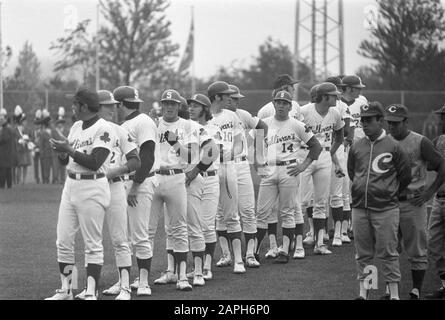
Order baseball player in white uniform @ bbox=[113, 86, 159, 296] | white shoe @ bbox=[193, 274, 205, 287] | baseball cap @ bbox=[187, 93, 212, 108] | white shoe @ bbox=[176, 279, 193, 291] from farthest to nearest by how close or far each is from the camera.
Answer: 1. baseball cap @ bbox=[187, 93, 212, 108]
2. white shoe @ bbox=[193, 274, 205, 287]
3. white shoe @ bbox=[176, 279, 193, 291]
4. baseball player in white uniform @ bbox=[113, 86, 159, 296]

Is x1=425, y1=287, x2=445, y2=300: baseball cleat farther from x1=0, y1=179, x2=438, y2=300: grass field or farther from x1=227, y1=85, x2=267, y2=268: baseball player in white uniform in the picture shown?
x1=227, y1=85, x2=267, y2=268: baseball player in white uniform

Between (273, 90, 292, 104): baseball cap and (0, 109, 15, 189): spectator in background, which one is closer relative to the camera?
(273, 90, 292, 104): baseball cap

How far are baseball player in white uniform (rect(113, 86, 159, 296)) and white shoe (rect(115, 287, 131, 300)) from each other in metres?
0.38

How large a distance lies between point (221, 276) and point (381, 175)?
3.00m

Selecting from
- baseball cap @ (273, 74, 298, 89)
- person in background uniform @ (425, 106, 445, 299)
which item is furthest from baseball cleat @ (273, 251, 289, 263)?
person in background uniform @ (425, 106, 445, 299)

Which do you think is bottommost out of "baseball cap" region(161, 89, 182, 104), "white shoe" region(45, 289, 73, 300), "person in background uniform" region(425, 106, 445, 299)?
"white shoe" region(45, 289, 73, 300)

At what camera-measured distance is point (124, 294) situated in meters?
9.38

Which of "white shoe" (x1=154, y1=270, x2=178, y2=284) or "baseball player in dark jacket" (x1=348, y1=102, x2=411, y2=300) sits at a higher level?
"baseball player in dark jacket" (x1=348, y1=102, x2=411, y2=300)

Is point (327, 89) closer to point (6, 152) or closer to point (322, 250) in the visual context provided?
point (322, 250)

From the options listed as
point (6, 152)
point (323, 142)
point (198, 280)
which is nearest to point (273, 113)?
point (323, 142)

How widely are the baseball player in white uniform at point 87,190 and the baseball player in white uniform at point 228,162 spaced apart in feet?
9.08

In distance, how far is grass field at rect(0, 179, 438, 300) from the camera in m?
9.87
